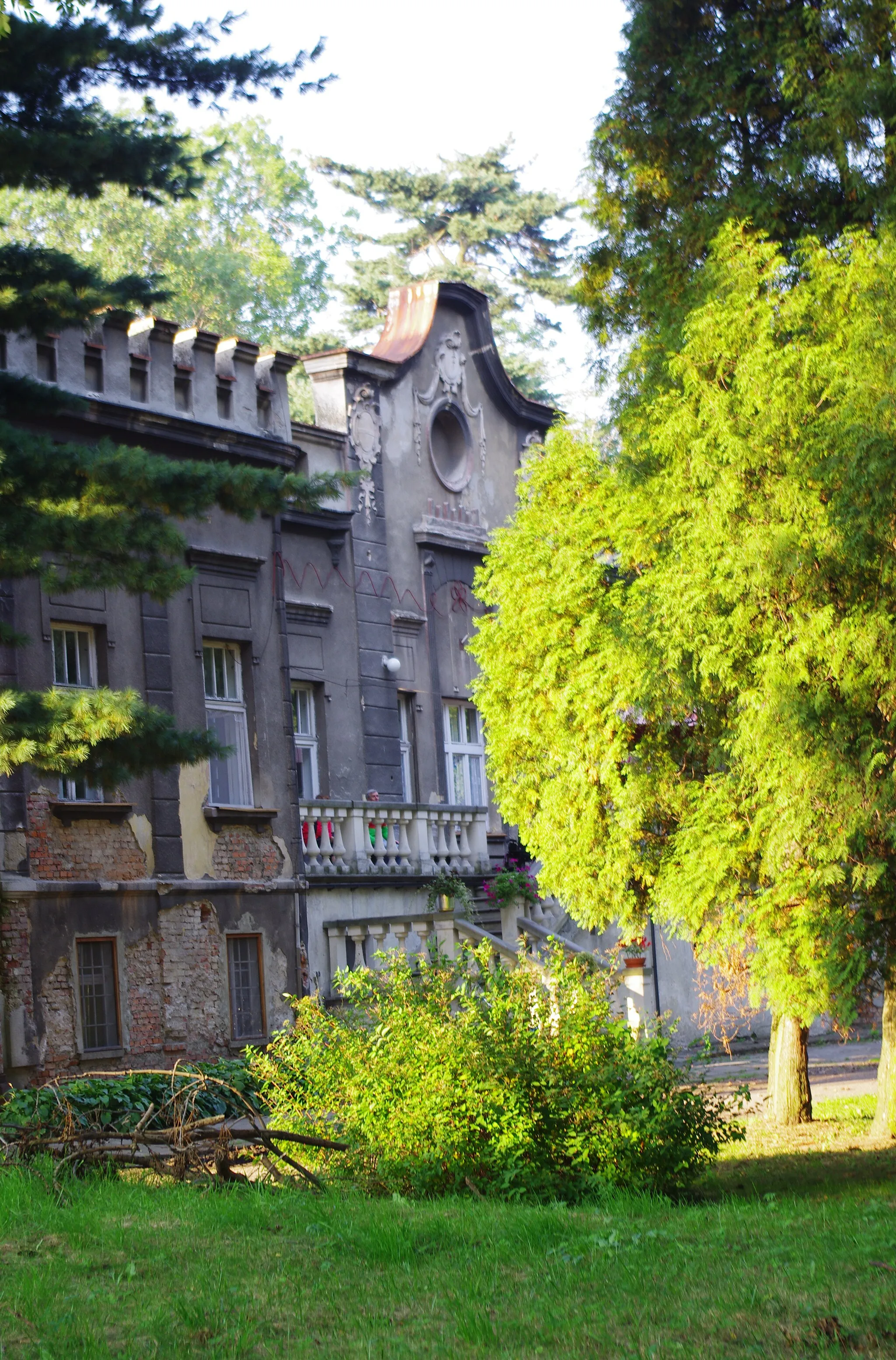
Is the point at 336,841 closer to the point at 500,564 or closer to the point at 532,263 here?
the point at 500,564

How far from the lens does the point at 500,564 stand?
15633 mm

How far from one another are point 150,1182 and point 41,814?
6.58 meters

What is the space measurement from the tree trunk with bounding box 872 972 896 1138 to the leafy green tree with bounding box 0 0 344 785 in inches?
254

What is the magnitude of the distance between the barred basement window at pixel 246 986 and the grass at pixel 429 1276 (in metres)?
8.13

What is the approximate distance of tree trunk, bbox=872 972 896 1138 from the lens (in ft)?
44.2

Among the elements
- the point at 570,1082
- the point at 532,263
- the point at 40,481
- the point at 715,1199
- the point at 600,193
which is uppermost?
the point at 532,263

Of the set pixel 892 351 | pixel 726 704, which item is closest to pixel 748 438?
pixel 892 351

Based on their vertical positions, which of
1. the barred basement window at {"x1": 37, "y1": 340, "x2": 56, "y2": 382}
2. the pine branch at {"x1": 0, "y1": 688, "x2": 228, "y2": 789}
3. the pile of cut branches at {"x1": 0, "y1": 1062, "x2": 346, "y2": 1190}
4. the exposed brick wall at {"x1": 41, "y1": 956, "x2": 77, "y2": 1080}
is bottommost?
the pile of cut branches at {"x1": 0, "y1": 1062, "x2": 346, "y2": 1190}

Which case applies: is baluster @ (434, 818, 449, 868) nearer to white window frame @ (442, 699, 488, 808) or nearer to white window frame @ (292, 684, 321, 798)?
white window frame @ (292, 684, 321, 798)

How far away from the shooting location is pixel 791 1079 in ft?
49.3

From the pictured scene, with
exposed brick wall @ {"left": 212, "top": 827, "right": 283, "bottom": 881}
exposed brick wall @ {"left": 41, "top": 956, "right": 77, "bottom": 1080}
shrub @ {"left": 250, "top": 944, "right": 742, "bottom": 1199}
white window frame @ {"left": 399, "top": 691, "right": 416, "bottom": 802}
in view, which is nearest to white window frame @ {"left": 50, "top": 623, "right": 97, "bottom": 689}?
exposed brick wall @ {"left": 212, "top": 827, "right": 283, "bottom": 881}

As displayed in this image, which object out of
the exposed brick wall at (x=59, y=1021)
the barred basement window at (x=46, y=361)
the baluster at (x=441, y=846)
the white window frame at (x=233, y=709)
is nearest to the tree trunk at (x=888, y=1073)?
the exposed brick wall at (x=59, y=1021)

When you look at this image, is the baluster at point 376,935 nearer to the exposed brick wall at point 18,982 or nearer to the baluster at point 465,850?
the baluster at point 465,850

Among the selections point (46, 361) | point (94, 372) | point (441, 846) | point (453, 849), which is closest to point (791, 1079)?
point (441, 846)
